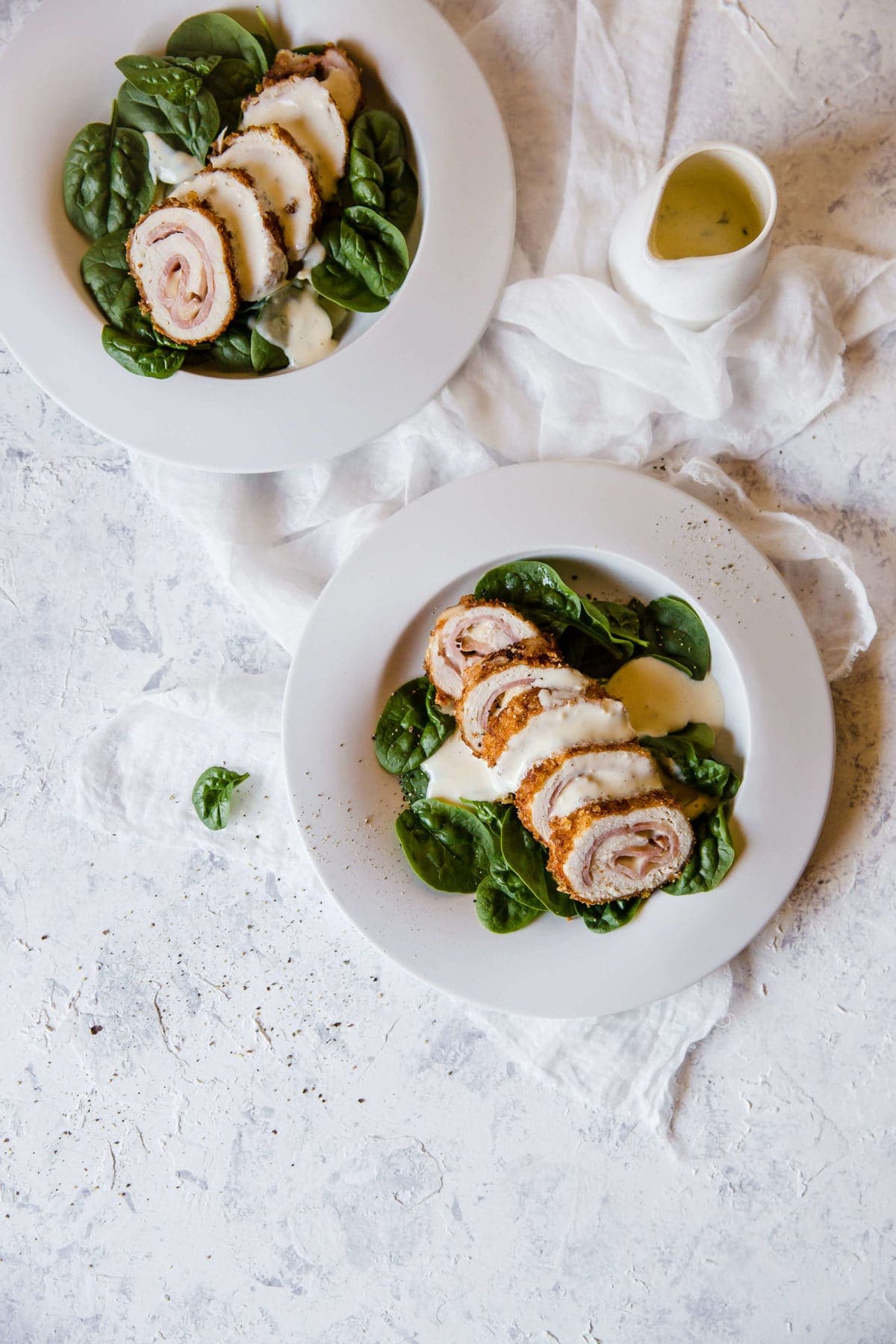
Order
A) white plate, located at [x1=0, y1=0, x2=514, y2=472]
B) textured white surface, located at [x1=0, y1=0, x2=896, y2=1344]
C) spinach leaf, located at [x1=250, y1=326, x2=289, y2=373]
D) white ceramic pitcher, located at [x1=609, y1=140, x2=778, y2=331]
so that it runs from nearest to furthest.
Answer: white ceramic pitcher, located at [x1=609, y1=140, x2=778, y2=331] → white plate, located at [x1=0, y1=0, x2=514, y2=472] → spinach leaf, located at [x1=250, y1=326, x2=289, y2=373] → textured white surface, located at [x1=0, y1=0, x2=896, y2=1344]

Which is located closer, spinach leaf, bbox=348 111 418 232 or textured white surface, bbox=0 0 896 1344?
spinach leaf, bbox=348 111 418 232

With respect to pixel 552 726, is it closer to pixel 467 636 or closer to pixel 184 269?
pixel 467 636

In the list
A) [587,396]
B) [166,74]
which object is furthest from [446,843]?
[166,74]

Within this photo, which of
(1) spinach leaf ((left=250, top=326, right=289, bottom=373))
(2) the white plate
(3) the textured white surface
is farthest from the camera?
(3) the textured white surface

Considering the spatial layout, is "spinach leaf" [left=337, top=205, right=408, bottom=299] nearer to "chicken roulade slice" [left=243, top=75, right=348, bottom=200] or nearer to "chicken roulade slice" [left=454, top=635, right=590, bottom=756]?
"chicken roulade slice" [left=243, top=75, right=348, bottom=200]

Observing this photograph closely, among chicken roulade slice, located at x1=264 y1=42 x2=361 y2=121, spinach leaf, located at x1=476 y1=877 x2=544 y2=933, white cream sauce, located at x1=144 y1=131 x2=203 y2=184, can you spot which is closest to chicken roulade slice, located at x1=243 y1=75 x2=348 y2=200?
chicken roulade slice, located at x1=264 y1=42 x2=361 y2=121

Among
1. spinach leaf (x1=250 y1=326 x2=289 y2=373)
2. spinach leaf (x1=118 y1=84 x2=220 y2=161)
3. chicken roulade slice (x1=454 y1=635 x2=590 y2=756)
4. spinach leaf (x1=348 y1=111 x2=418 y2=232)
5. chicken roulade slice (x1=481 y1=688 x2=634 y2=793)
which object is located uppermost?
spinach leaf (x1=118 y1=84 x2=220 y2=161)

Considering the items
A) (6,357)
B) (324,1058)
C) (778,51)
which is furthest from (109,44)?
(324,1058)
